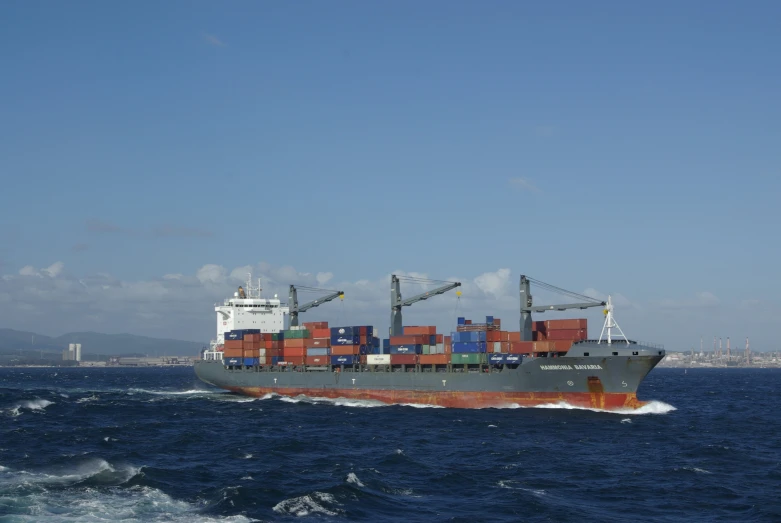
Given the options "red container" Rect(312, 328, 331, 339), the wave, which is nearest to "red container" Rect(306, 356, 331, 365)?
"red container" Rect(312, 328, 331, 339)

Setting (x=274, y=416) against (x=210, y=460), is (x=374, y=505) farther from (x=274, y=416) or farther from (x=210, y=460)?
(x=274, y=416)

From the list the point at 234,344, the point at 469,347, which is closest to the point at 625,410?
the point at 469,347

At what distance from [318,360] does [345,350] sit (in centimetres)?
461

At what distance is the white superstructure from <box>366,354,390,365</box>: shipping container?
26.0 metres

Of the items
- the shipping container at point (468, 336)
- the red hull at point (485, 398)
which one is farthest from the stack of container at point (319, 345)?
the shipping container at point (468, 336)

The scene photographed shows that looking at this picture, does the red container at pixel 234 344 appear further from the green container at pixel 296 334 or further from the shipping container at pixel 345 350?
the shipping container at pixel 345 350

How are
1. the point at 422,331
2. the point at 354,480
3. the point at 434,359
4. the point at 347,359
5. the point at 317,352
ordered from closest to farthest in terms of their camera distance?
the point at 354,480
the point at 434,359
the point at 422,331
the point at 347,359
the point at 317,352

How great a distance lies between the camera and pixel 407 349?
70.0m

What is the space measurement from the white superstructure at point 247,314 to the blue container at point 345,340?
2210 cm

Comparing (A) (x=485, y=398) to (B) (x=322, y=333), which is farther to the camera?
(B) (x=322, y=333)

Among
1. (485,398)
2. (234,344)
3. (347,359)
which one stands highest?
(234,344)

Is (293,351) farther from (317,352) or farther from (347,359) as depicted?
(347,359)

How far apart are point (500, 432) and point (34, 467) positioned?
93.0ft

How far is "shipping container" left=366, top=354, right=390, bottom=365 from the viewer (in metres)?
71.5
